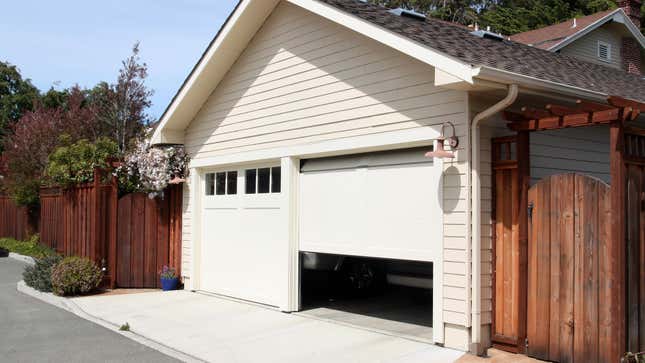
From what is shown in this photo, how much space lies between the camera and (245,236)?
11156mm

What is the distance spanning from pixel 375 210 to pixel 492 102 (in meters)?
2.23

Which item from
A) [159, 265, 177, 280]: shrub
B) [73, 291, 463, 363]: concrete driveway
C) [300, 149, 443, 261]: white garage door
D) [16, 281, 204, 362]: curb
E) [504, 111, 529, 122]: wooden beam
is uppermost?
[504, 111, 529, 122]: wooden beam

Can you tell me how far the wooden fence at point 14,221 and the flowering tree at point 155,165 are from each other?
12757 millimetres

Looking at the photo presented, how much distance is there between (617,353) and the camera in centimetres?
600

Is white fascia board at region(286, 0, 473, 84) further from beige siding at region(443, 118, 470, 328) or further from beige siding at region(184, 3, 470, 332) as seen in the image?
beige siding at region(443, 118, 470, 328)

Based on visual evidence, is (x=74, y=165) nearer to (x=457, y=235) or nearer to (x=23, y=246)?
(x=23, y=246)

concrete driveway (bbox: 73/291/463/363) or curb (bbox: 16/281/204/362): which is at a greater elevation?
concrete driveway (bbox: 73/291/463/363)

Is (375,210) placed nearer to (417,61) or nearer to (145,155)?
(417,61)

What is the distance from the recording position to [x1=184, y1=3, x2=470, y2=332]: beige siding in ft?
24.0

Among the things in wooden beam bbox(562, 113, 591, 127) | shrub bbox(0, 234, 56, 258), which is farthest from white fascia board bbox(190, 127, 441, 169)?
shrub bbox(0, 234, 56, 258)

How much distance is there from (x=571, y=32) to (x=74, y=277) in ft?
57.5

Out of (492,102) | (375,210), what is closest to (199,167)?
(375,210)

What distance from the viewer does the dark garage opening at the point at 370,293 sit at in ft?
30.2

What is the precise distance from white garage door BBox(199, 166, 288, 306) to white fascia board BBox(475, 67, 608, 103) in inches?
180
